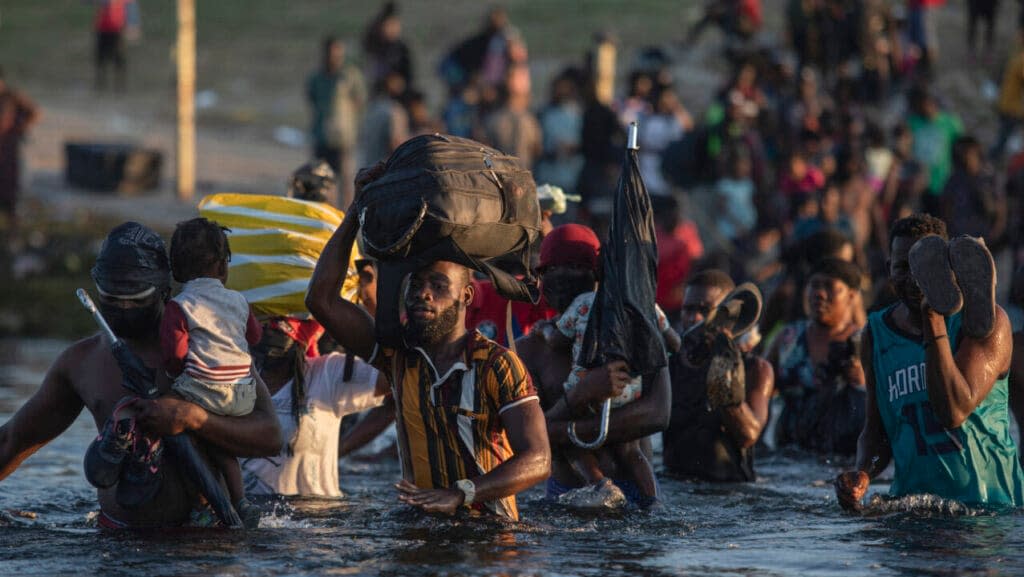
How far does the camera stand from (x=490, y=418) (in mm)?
6914

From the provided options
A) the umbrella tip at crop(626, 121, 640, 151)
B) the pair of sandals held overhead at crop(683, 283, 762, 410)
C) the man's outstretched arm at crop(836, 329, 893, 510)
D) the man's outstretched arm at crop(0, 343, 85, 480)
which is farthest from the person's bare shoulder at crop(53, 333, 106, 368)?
the pair of sandals held overhead at crop(683, 283, 762, 410)

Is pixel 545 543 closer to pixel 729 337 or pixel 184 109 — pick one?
pixel 729 337

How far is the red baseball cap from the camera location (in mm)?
8227

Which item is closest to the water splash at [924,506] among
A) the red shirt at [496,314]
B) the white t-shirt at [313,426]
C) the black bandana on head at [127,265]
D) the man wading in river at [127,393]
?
the red shirt at [496,314]

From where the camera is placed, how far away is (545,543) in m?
7.33

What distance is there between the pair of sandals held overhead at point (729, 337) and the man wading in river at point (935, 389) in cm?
114

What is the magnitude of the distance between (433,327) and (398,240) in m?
0.35

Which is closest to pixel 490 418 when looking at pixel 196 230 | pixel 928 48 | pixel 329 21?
pixel 196 230

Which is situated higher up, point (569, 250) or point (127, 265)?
point (569, 250)

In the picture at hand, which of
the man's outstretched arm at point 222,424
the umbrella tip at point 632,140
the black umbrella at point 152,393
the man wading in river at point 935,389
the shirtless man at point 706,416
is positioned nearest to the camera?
the man's outstretched arm at point 222,424

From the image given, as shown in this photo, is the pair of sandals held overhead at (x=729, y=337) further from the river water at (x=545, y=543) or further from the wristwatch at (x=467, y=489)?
the wristwatch at (x=467, y=489)

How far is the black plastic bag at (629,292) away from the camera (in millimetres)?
7312

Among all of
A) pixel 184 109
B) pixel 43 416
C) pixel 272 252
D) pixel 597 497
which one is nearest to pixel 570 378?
pixel 597 497

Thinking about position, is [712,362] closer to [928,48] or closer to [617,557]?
[617,557]
